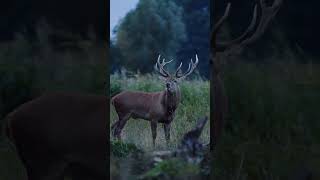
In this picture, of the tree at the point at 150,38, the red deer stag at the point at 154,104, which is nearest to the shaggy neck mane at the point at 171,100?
the red deer stag at the point at 154,104

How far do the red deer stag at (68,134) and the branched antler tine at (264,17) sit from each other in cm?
157

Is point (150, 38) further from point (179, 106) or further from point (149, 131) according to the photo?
point (149, 131)

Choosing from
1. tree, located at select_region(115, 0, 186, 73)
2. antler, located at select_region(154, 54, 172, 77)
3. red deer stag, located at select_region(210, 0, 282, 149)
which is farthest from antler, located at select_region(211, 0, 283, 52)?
antler, located at select_region(154, 54, 172, 77)

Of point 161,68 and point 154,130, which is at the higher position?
point 161,68

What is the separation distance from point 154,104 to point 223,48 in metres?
0.87

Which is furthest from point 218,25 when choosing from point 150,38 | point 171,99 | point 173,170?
point 173,170

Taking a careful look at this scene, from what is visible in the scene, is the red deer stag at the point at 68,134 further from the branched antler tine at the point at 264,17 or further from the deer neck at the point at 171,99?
the branched antler tine at the point at 264,17

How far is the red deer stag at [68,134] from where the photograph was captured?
13.0 m

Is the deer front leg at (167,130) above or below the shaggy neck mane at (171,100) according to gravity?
below

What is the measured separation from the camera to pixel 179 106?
42.8 feet

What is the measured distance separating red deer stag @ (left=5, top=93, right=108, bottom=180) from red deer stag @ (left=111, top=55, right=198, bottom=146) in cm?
15

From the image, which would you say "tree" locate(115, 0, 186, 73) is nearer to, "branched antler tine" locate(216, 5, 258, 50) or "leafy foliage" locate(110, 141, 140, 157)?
"branched antler tine" locate(216, 5, 258, 50)

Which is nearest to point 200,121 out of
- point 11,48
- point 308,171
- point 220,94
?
point 220,94

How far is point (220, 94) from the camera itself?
42.9 ft
